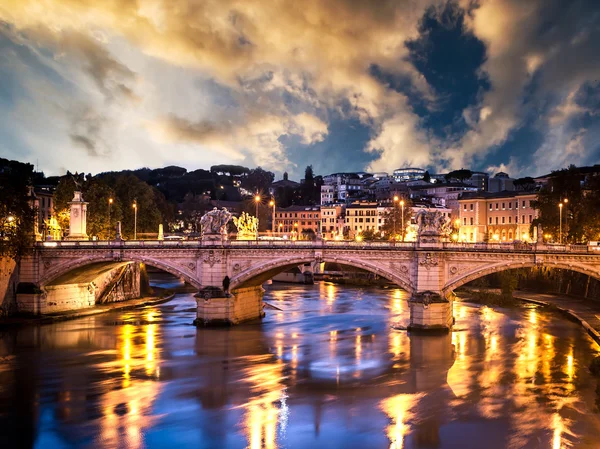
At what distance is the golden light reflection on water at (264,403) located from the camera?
30.2m

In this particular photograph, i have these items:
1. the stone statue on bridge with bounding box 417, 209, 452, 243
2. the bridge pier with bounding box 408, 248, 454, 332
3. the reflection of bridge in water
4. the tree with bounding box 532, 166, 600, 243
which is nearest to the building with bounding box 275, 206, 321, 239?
the tree with bounding box 532, 166, 600, 243

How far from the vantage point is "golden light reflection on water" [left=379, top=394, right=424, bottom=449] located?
2992 centimetres

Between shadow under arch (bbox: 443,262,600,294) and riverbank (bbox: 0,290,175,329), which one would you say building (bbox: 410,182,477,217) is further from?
shadow under arch (bbox: 443,262,600,294)

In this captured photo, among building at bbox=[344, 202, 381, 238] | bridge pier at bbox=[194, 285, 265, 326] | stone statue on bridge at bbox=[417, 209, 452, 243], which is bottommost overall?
bridge pier at bbox=[194, 285, 265, 326]

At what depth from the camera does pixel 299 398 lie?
36250 mm

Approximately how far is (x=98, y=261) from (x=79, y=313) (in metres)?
6.23

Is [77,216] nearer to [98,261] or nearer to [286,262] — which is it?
[98,261]

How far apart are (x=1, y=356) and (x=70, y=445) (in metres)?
18.5

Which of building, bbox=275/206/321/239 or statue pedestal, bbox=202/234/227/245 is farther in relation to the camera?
building, bbox=275/206/321/239

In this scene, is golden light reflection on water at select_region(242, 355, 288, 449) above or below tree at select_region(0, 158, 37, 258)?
below

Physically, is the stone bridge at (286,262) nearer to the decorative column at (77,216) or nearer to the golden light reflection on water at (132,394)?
the golden light reflection on water at (132,394)

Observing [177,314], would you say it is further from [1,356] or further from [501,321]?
[501,321]

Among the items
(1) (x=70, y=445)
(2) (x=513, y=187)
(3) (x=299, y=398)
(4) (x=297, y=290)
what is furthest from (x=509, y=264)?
(2) (x=513, y=187)

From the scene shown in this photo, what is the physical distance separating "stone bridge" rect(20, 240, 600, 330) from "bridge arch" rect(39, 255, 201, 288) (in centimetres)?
8
